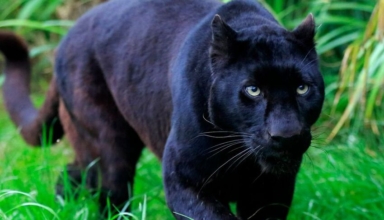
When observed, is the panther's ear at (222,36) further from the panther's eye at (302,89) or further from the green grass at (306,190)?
the green grass at (306,190)

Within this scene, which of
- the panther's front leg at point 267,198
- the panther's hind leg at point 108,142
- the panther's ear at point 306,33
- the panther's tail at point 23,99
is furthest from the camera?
the panther's tail at point 23,99

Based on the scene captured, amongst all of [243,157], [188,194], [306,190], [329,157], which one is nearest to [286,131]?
[243,157]

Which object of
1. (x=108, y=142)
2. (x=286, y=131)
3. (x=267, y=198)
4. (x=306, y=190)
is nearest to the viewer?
(x=286, y=131)

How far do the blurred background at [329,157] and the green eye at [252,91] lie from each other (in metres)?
0.42

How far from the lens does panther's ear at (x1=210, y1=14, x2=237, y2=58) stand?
3.13m

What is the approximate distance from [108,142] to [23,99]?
1005mm

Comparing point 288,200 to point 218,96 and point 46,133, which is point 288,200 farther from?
point 46,133

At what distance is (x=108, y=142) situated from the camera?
4.19 m

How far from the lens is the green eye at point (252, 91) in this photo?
3041mm

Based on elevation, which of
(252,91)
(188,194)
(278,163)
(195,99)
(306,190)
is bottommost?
(306,190)

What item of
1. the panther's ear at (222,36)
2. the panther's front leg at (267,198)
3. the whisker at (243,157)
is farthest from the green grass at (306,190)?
the panther's ear at (222,36)

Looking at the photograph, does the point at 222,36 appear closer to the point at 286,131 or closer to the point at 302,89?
the point at 302,89

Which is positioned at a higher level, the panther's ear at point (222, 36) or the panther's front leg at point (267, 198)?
the panther's ear at point (222, 36)

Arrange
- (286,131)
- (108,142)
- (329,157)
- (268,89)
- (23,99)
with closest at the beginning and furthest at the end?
(286,131) → (268,89) → (108,142) → (329,157) → (23,99)
